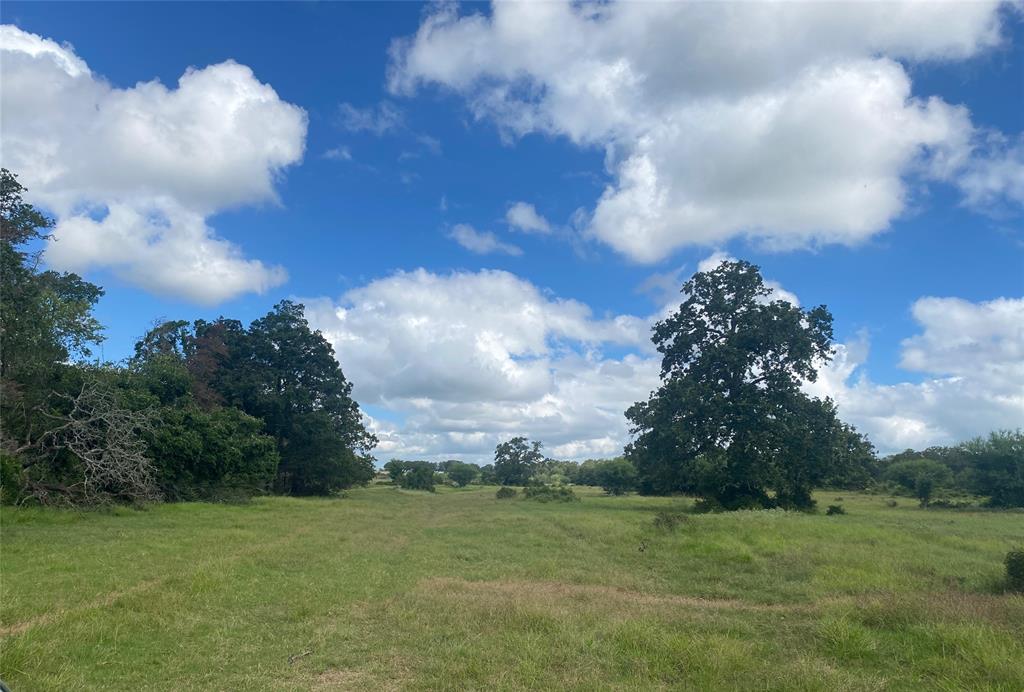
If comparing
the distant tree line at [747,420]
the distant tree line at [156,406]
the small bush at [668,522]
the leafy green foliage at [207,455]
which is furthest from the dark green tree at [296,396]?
the small bush at [668,522]

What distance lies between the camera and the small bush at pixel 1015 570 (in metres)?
12.2

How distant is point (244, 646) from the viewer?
29.2ft

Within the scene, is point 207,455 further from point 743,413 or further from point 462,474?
point 462,474

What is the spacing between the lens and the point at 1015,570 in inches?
489

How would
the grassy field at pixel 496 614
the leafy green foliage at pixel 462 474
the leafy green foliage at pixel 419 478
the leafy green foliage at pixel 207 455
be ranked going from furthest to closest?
1. the leafy green foliage at pixel 462 474
2. the leafy green foliage at pixel 419 478
3. the leafy green foliage at pixel 207 455
4. the grassy field at pixel 496 614

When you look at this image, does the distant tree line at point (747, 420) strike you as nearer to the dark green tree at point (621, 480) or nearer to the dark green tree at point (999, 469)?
the dark green tree at point (999, 469)

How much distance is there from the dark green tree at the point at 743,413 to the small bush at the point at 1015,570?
84.6ft

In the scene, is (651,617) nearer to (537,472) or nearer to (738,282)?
(738,282)

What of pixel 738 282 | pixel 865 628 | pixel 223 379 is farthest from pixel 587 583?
pixel 223 379

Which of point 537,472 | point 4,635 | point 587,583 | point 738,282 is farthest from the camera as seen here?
Result: point 537,472

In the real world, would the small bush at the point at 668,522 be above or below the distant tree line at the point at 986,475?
below

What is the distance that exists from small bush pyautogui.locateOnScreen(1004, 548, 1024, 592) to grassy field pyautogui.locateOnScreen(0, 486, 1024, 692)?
0.49 m

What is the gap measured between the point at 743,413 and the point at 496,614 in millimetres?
32611

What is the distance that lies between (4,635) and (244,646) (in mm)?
3004
